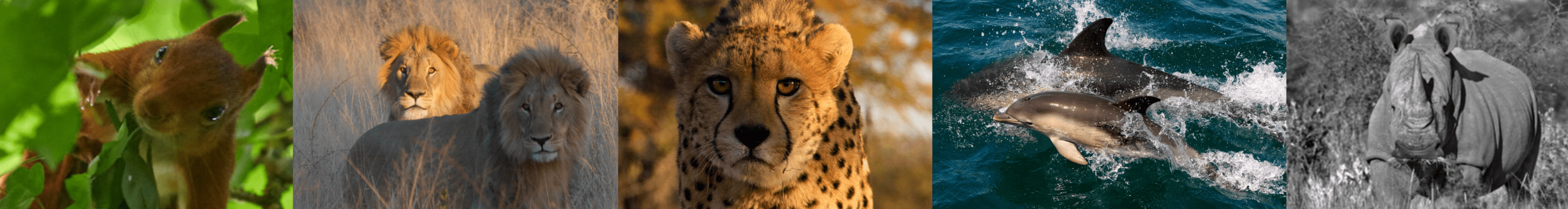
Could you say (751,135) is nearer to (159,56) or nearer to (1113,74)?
(1113,74)

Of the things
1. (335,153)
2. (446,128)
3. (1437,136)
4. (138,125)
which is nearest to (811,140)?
(446,128)

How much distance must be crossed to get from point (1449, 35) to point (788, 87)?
2691 millimetres

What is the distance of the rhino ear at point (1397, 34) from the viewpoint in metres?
2.86

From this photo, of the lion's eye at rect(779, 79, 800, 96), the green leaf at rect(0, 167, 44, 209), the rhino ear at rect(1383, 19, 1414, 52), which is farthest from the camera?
the rhino ear at rect(1383, 19, 1414, 52)

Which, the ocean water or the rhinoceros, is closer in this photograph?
the rhinoceros

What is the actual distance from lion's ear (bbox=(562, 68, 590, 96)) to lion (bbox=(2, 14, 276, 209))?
137 cm

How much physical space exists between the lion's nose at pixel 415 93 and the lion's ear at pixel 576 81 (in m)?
0.53

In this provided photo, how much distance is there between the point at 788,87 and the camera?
2412mm

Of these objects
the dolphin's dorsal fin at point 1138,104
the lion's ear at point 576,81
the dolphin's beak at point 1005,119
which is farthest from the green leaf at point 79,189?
the dolphin's dorsal fin at point 1138,104

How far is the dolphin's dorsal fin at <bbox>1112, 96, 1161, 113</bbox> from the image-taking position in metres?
3.32

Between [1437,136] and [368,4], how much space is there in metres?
4.21

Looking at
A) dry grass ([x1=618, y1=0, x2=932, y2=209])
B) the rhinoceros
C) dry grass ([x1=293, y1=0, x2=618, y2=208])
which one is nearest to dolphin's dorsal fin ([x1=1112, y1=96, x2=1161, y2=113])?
the rhinoceros

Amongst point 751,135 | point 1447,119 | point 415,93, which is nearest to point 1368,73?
point 1447,119

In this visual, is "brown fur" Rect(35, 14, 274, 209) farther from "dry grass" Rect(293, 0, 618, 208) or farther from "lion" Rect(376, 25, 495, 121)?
"lion" Rect(376, 25, 495, 121)
